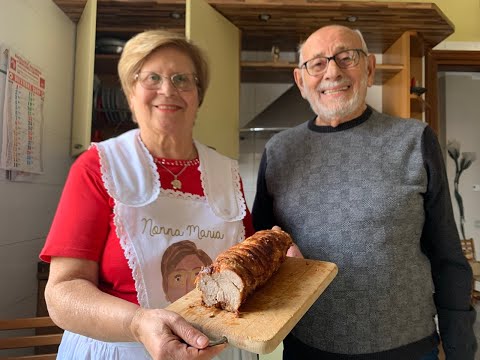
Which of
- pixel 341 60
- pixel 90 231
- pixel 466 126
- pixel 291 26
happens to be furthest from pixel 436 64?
pixel 90 231

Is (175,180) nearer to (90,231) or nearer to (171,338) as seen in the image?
(90,231)

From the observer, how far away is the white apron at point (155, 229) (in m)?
0.82

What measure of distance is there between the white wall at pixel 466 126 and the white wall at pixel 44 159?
3109 mm

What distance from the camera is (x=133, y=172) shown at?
91cm

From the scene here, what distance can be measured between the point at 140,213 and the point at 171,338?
1.17ft

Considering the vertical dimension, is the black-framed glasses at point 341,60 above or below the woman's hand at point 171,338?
above

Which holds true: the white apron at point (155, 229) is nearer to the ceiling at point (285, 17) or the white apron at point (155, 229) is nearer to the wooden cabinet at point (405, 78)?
the ceiling at point (285, 17)

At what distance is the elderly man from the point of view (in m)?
0.98

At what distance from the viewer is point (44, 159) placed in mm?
1854

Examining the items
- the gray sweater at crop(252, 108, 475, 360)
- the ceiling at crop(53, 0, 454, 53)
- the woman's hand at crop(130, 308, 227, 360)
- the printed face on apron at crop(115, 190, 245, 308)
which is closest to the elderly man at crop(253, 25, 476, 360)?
the gray sweater at crop(252, 108, 475, 360)

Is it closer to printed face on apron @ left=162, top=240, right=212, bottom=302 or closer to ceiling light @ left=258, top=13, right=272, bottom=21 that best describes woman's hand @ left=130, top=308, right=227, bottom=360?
printed face on apron @ left=162, top=240, right=212, bottom=302

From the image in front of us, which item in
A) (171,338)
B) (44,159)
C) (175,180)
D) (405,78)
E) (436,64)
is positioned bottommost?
(171,338)

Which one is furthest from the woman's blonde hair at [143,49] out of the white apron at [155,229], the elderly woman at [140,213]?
the white apron at [155,229]

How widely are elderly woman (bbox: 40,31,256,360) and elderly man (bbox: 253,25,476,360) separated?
0.19 m
